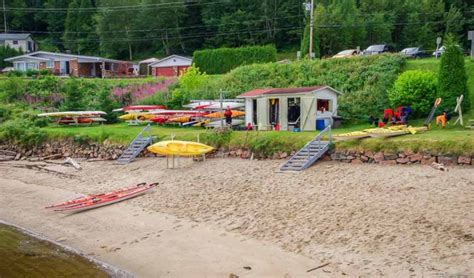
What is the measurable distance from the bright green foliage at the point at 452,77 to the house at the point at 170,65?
34.9m

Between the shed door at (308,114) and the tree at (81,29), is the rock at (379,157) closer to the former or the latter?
the shed door at (308,114)

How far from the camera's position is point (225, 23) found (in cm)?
6719

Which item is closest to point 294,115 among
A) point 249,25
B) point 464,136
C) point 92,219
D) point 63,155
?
point 464,136

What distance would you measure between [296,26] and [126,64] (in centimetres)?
2341

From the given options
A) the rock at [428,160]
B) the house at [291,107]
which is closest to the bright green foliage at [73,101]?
the house at [291,107]

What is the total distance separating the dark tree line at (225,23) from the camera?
189ft

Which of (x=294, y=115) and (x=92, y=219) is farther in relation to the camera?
(x=294, y=115)

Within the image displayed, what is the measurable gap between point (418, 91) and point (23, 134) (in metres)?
22.4

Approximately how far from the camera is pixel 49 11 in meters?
81.6

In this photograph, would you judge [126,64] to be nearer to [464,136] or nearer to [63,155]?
[63,155]

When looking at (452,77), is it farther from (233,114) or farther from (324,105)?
(233,114)

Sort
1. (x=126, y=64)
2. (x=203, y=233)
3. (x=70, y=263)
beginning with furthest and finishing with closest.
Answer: (x=126, y=64)
(x=203, y=233)
(x=70, y=263)

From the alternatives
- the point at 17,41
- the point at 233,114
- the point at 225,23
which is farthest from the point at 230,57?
the point at 17,41

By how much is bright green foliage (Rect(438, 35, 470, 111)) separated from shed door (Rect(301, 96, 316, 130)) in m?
5.94
